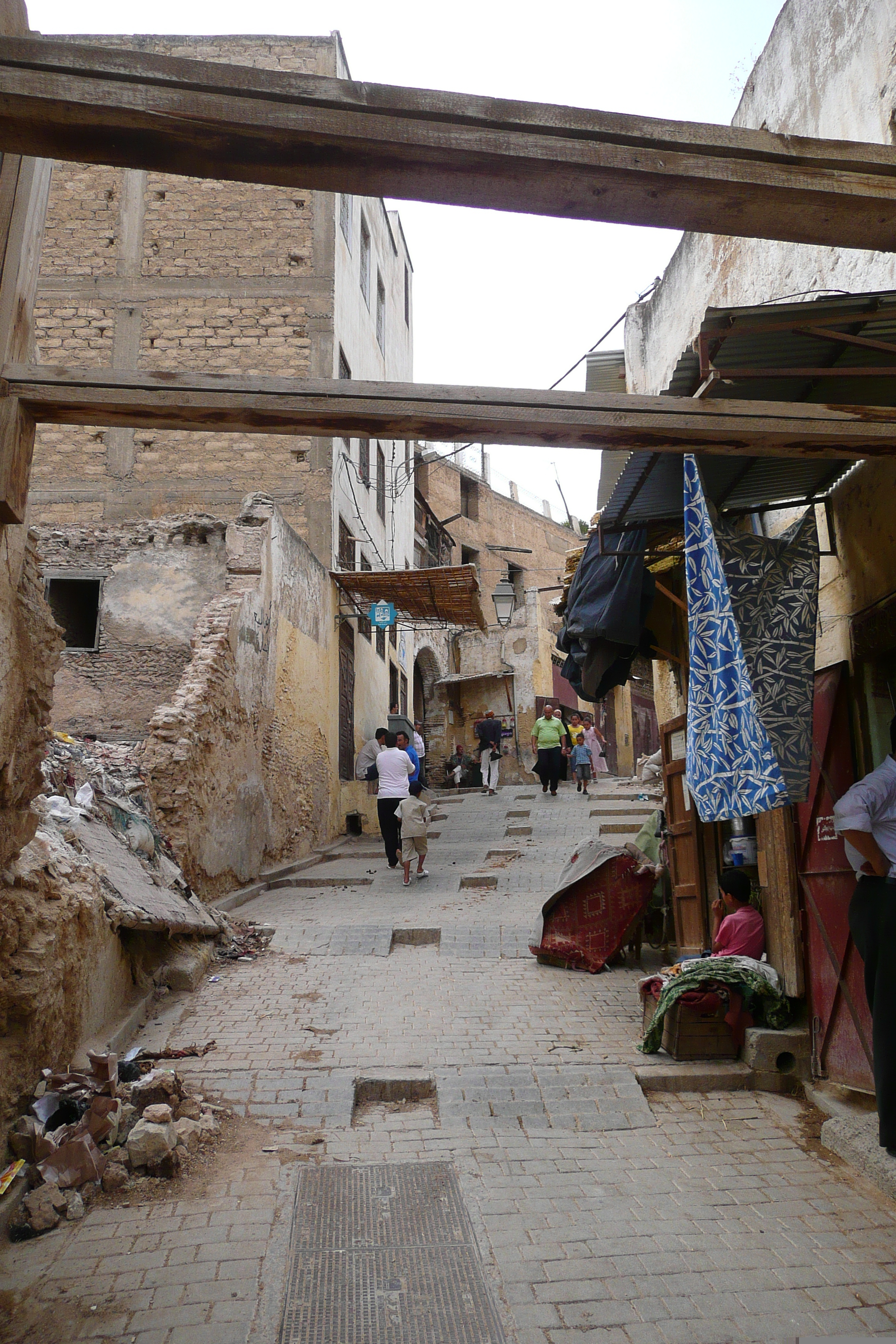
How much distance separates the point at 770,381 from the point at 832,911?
2701 mm

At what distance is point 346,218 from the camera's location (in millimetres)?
17062

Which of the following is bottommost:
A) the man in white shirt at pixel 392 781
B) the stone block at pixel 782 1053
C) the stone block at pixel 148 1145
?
the stone block at pixel 148 1145

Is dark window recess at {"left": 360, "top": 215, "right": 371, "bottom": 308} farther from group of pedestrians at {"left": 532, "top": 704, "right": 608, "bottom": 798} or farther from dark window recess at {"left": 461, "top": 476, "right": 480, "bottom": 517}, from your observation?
dark window recess at {"left": 461, "top": 476, "right": 480, "bottom": 517}

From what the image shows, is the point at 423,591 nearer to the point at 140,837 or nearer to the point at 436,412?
the point at 140,837

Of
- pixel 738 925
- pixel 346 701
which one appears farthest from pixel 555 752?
pixel 738 925

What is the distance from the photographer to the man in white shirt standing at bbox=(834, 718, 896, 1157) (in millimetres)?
3877

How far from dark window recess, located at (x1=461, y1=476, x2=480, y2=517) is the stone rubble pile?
31810mm

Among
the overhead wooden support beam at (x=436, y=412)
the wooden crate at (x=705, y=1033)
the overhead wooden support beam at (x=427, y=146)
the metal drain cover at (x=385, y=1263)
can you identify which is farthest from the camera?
the wooden crate at (x=705, y=1033)

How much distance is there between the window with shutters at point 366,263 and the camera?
18875 millimetres

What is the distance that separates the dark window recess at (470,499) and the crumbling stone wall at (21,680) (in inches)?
1257

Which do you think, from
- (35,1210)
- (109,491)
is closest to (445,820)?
(109,491)

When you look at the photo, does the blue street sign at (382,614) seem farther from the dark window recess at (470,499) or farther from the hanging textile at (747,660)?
the dark window recess at (470,499)

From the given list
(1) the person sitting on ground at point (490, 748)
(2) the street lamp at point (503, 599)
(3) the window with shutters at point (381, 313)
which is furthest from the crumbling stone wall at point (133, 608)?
(3) the window with shutters at point (381, 313)

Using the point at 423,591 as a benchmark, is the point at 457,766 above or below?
below
